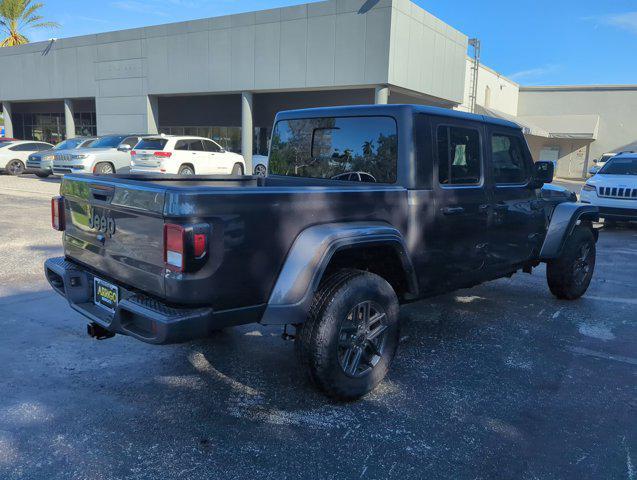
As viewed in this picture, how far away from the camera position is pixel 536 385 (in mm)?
3721

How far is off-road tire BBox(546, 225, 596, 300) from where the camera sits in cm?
554

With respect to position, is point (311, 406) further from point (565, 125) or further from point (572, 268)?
point (565, 125)

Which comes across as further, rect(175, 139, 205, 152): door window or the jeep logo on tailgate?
rect(175, 139, 205, 152): door window

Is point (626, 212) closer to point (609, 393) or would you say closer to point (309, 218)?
point (609, 393)

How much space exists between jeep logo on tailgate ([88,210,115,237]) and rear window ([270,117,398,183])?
1.78 meters

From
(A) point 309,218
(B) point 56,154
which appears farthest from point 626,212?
(B) point 56,154

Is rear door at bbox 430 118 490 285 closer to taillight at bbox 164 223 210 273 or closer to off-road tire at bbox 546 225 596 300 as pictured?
off-road tire at bbox 546 225 596 300

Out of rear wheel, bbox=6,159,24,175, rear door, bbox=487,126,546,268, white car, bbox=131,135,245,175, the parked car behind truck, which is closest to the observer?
rear door, bbox=487,126,546,268

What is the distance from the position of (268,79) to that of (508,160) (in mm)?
19354

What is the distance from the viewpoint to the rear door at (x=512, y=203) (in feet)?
14.7

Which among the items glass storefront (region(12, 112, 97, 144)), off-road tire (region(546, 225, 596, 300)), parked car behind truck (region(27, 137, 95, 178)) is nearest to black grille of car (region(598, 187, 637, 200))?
off-road tire (region(546, 225, 596, 300))

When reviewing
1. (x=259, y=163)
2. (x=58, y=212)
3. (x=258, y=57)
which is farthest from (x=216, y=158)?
(x=58, y=212)

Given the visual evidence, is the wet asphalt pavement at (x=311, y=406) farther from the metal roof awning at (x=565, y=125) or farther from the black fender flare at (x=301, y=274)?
the metal roof awning at (x=565, y=125)

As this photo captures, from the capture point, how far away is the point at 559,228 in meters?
5.36
